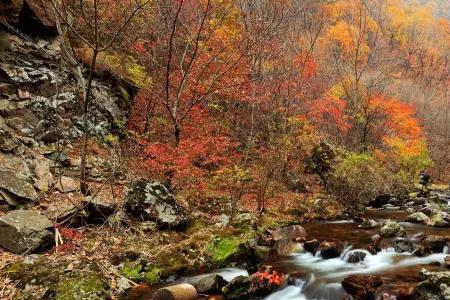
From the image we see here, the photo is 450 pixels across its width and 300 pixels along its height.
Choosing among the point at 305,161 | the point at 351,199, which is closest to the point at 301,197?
the point at 351,199

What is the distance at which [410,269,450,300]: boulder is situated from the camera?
6.58 m

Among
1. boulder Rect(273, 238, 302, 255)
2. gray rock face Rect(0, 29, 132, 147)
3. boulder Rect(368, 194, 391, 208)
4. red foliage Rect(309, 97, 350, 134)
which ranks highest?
red foliage Rect(309, 97, 350, 134)

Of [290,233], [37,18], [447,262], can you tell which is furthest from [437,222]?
[37,18]


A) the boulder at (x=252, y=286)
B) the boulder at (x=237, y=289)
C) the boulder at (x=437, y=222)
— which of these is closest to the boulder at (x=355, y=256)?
the boulder at (x=252, y=286)

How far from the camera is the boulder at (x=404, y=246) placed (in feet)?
35.6

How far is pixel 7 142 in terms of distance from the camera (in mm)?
10656

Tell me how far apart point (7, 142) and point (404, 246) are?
11.8 meters

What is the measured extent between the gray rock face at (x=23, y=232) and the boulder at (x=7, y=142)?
337cm

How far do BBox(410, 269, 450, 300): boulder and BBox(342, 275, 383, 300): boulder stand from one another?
2.47 ft

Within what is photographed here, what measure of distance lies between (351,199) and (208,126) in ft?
25.0

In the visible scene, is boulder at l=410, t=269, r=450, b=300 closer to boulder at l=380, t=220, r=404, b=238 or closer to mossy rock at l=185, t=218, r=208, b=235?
boulder at l=380, t=220, r=404, b=238

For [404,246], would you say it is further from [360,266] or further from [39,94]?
[39,94]

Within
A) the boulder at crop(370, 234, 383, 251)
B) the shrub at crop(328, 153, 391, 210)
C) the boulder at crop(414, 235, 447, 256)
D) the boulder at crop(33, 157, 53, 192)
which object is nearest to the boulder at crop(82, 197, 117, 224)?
the boulder at crop(33, 157, 53, 192)

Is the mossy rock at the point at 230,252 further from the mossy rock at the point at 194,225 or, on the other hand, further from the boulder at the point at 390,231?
the boulder at the point at 390,231
